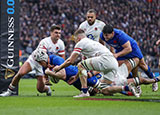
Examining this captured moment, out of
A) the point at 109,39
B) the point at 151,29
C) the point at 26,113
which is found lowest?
the point at 26,113

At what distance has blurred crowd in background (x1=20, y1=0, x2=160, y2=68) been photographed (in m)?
25.8

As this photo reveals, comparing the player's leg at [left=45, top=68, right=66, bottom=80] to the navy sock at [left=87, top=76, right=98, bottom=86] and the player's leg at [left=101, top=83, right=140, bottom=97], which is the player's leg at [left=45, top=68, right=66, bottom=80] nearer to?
the navy sock at [left=87, top=76, right=98, bottom=86]

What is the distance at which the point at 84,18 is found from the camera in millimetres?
30375

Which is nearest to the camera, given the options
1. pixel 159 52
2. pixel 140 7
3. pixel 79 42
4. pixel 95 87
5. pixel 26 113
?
pixel 26 113

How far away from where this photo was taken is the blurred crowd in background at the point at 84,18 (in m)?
25.8

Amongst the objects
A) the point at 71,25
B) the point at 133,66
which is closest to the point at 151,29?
the point at 71,25

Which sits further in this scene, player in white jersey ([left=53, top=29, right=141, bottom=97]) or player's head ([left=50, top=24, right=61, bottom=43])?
player's head ([left=50, top=24, right=61, bottom=43])

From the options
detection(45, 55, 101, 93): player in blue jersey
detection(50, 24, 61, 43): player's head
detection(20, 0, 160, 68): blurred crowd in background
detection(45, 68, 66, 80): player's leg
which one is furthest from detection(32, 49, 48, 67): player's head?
detection(20, 0, 160, 68): blurred crowd in background

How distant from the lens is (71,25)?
94.4 ft

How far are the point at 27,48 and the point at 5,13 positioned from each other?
47.1ft

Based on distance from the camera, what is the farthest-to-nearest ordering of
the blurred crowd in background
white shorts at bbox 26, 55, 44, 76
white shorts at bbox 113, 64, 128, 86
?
the blurred crowd in background
white shorts at bbox 26, 55, 44, 76
white shorts at bbox 113, 64, 128, 86

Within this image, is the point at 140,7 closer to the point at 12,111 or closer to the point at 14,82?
the point at 14,82

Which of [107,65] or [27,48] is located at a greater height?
[27,48]

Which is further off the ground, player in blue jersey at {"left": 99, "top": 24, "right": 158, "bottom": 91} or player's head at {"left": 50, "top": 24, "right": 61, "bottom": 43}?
player's head at {"left": 50, "top": 24, "right": 61, "bottom": 43}
